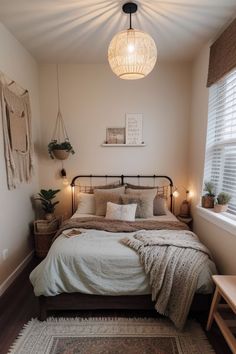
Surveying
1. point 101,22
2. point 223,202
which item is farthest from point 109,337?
point 101,22

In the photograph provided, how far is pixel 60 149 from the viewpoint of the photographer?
10.7 ft

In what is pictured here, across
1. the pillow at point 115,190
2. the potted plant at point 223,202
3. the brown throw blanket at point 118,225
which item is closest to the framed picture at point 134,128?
the pillow at point 115,190

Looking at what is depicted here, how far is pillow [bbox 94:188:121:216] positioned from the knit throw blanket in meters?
1.11

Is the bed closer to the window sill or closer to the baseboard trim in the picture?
the window sill

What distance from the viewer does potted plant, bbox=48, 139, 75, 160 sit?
129 inches

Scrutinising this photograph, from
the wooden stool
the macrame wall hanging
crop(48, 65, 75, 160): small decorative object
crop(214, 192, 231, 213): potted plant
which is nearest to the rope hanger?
crop(48, 65, 75, 160): small decorative object

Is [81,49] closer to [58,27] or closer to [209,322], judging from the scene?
[58,27]

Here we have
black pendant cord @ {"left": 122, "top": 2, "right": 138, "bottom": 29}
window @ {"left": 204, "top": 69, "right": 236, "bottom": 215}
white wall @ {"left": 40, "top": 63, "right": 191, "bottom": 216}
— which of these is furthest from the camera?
white wall @ {"left": 40, "top": 63, "right": 191, "bottom": 216}

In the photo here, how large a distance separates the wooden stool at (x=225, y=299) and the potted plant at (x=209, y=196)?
1060 mm

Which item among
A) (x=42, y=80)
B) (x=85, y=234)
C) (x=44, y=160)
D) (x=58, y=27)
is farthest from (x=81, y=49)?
(x=85, y=234)

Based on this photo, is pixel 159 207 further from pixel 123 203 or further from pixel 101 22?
pixel 101 22

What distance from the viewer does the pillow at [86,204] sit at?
3.16m

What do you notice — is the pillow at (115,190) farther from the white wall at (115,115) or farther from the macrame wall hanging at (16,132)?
the macrame wall hanging at (16,132)

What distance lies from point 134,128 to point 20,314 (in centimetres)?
274
